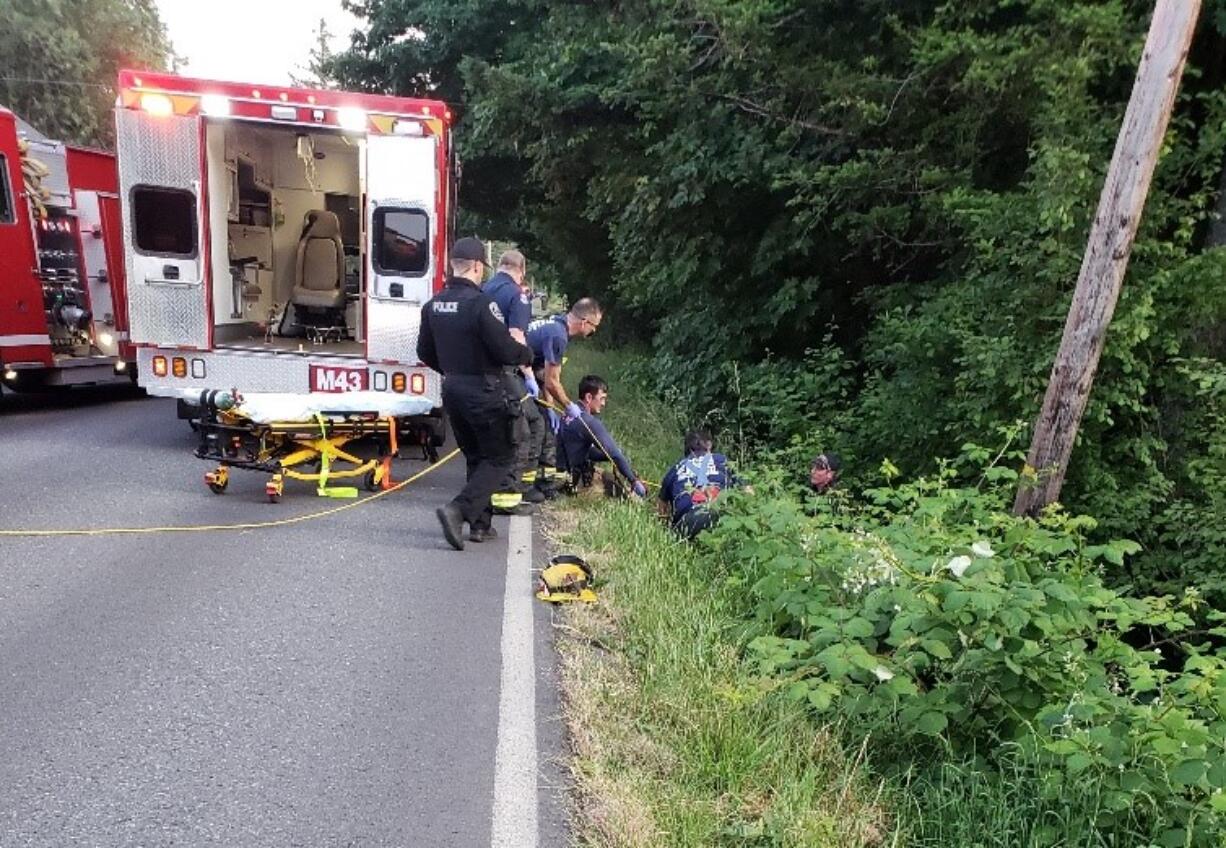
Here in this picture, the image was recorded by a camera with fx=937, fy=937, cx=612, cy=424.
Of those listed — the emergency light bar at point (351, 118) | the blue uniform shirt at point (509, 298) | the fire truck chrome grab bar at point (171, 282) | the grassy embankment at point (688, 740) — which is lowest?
the grassy embankment at point (688, 740)

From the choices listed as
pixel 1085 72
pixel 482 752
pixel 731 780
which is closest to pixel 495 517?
pixel 482 752

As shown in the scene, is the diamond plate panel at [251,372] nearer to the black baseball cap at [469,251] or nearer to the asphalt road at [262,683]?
the asphalt road at [262,683]

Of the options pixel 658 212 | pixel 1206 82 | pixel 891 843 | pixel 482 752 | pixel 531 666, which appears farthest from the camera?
pixel 658 212

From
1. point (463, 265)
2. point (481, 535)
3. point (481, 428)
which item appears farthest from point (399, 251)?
point (481, 535)

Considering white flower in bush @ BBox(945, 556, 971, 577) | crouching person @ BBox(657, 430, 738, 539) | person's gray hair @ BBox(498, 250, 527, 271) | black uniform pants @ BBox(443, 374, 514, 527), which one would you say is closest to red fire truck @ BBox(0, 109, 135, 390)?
person's gray hair @ BBox(498, 250, 527, 271)

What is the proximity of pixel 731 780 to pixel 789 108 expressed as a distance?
7080mm

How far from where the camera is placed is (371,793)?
10.5ft

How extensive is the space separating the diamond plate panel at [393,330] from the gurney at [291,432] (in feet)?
3.38

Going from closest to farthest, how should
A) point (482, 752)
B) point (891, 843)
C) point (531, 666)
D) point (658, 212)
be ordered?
point (891, 843), point (482, 752), point (531, 666), point (658, 212)

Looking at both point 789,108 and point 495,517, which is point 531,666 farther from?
point 789,108

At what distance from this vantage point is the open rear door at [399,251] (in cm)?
848

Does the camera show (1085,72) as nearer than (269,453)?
Yes

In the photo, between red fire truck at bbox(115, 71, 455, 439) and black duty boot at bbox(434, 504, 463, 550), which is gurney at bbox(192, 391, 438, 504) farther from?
black duty boot at bbox(434, 504, 463, 550)

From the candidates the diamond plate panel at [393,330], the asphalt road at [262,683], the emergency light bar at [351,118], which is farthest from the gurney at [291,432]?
the emergency light bar at [351,118]
